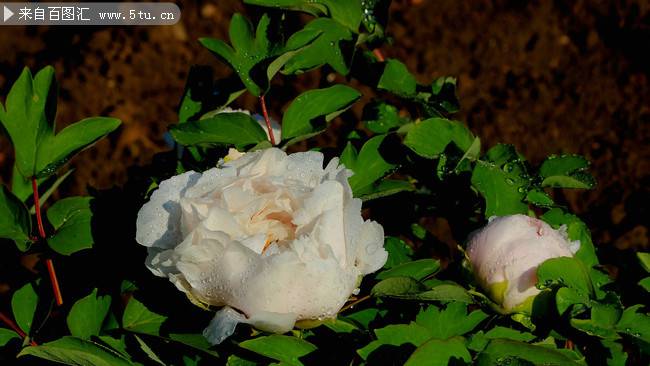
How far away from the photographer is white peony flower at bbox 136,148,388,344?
→ 82 cm

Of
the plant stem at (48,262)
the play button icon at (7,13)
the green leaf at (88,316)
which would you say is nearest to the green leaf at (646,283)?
the green leaf at (88,316)

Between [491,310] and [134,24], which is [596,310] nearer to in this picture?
[491,310]

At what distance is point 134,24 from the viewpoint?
135 inches

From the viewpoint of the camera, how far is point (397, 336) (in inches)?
34.7

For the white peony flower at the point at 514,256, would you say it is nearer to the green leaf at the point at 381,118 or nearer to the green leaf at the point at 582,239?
the green leaf at the point at 582,239

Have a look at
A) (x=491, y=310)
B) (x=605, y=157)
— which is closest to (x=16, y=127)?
(x=491, y=310)

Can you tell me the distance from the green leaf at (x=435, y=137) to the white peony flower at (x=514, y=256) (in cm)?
16

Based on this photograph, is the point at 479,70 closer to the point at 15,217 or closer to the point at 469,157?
the point at 469,157

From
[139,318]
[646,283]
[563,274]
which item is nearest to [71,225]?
[139,318]

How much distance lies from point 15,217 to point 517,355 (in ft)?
2.30

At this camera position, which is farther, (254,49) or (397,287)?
(254,49)

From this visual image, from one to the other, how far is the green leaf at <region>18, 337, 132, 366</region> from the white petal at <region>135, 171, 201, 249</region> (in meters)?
0.13

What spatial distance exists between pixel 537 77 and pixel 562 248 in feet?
7.94

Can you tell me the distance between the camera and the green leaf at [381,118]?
4.11ft
